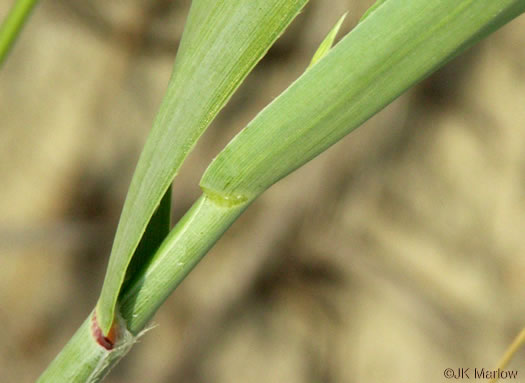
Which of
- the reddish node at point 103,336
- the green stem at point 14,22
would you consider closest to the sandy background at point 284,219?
the green stem at point 14,22

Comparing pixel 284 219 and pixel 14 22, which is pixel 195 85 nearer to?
pixel 14 22

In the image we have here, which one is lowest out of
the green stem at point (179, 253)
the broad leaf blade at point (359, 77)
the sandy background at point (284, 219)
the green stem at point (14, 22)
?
the green stem at point (179, 253)

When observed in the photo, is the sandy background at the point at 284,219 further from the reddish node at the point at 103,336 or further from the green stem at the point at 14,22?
the reddish node at the point at 103,336

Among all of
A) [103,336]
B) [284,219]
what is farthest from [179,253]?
[284,219]

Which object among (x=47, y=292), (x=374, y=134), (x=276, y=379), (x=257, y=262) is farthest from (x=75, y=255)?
(x=374, y=134)

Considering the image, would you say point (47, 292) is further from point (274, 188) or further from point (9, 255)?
point (274, 188)

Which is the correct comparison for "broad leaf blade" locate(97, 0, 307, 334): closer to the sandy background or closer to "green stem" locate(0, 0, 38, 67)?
"green stem" locate(0, 0, 38, 67)
